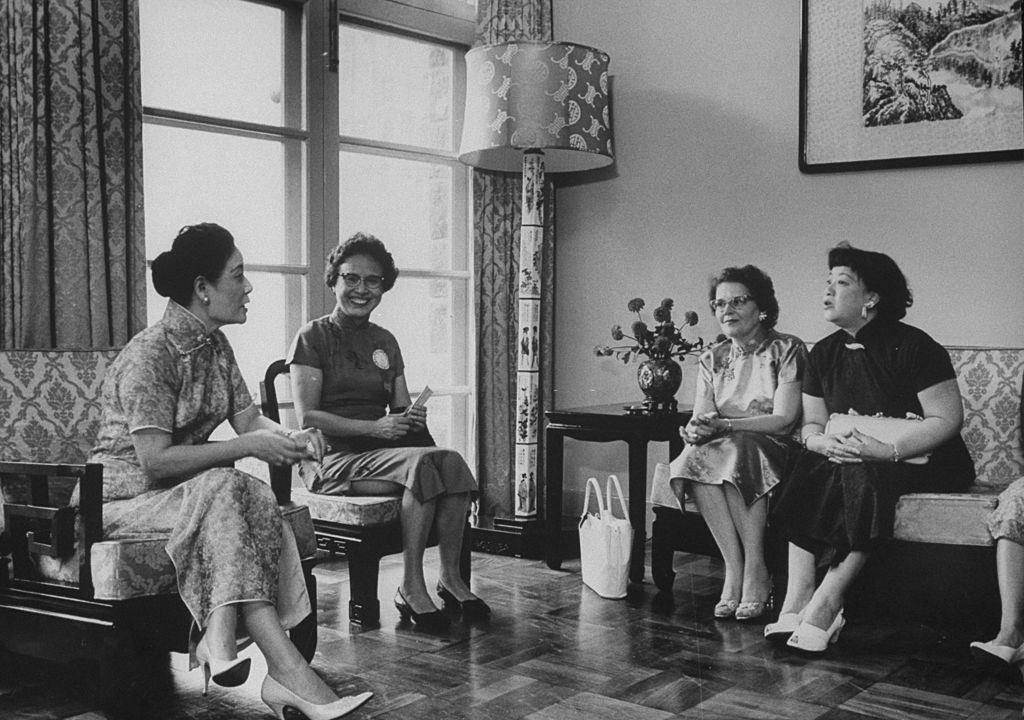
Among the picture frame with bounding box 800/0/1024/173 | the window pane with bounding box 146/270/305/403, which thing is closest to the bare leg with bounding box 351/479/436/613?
the window pane with bounding box 146/270/305/403

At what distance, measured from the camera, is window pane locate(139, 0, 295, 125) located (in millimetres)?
3742

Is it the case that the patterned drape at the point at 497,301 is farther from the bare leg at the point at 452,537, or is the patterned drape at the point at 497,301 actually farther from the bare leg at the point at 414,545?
the bare leg at the point at 414,545

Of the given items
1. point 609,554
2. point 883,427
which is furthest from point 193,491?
point 883,427

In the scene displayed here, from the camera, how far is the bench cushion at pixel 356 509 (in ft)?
10.6

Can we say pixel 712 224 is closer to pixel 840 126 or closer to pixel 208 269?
pixel 840 126

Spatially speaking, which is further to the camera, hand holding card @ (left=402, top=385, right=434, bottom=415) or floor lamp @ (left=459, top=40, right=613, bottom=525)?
floor lamp @ (left=459, top=40, right=613, bottom=525)

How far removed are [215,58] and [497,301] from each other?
61.0 inches

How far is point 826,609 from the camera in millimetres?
3000

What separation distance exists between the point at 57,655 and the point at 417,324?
2422 mm

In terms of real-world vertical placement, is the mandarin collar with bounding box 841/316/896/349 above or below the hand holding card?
above

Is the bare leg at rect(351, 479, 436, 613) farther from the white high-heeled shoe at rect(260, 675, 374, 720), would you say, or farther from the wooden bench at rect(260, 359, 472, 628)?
the white high-heeled shoe at rect(260, 675, 374, 720)

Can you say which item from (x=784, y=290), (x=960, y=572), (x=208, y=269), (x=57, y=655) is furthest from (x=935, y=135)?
(x=57, y=655)

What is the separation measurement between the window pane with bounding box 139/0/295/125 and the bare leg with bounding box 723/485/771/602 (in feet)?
7.40

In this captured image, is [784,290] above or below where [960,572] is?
above
